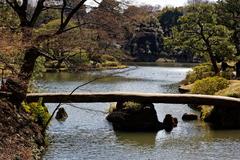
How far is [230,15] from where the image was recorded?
51500mm

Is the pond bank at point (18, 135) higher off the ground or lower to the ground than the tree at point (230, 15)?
lower

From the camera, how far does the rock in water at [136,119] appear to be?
2711cm

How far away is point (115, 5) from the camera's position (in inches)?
916

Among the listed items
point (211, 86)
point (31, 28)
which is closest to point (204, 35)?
point (211, 86)

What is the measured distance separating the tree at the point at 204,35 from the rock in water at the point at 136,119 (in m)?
22.5

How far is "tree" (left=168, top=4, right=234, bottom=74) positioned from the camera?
1919 inches

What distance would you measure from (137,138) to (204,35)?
26751 mm

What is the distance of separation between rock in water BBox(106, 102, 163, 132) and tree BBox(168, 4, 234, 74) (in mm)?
22492

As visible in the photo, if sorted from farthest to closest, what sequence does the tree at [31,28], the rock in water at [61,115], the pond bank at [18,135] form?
the rock in water at [61,115] → the tree at [31,28] → the pond bank at [18,135]

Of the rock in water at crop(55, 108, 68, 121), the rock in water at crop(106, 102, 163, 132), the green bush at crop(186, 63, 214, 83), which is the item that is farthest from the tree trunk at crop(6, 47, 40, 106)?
the green bush at crop(186, 63, 214, 83)

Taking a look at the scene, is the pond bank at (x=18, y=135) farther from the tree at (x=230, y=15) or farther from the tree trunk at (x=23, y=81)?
the tree at (x=230, y=15)

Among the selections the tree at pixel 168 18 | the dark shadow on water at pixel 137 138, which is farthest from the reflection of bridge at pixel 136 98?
the tree at pixel 168 18

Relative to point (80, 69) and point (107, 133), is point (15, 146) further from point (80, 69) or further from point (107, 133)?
point (107, 133)

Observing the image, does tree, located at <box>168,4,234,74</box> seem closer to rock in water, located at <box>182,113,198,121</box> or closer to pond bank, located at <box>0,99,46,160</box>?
rock in water, located at <box>182,113,198,121</box>
